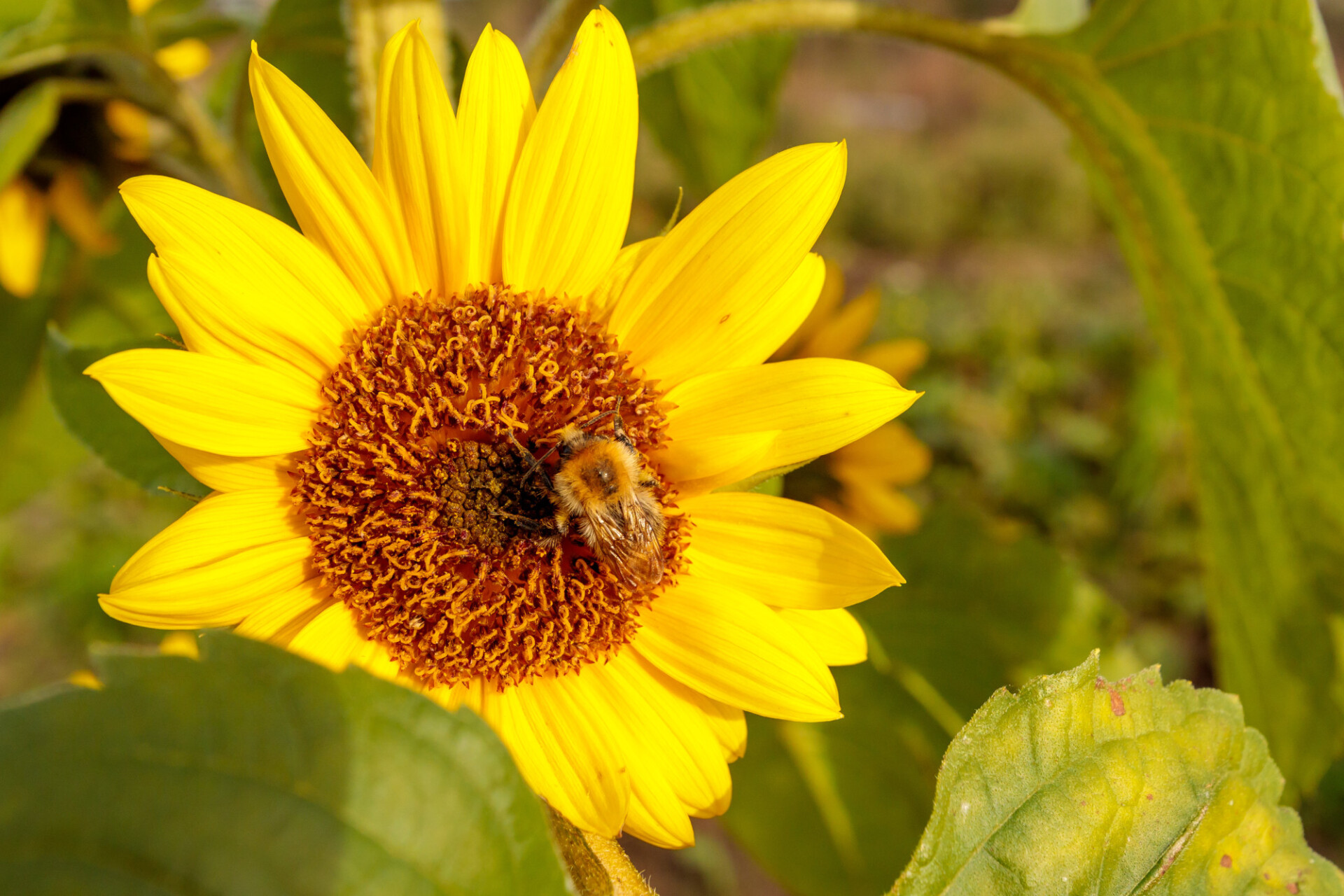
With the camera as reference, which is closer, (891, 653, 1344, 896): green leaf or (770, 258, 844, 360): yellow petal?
(891, 653, 1344, 896): green leaf

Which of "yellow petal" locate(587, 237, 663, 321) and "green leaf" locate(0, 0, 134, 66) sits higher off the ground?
"green leaf" locate(0, 0, 134, 66)

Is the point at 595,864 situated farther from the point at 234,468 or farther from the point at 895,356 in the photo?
the point at 895,356

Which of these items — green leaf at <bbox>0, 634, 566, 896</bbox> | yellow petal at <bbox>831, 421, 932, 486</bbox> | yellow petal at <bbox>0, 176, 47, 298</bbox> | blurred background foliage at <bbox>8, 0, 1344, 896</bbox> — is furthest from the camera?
yellow petal at <bbox>831, 421, 932, 486</bbox>

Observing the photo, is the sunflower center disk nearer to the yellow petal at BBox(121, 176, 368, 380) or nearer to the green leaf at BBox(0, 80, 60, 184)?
the yellow petal at BBox(121, 176, 368, 380)

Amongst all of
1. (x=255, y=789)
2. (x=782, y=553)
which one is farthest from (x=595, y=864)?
(x=782, y=553)

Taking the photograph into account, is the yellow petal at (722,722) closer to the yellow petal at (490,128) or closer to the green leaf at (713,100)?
the yellow petal at (490,128)

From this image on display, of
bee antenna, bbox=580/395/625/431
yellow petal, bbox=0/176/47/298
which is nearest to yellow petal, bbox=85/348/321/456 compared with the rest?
bee antenna, bbox=580/395/625/431

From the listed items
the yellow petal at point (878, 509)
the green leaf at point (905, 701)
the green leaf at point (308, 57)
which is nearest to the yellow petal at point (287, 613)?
the green leaf at point (308, 57)
